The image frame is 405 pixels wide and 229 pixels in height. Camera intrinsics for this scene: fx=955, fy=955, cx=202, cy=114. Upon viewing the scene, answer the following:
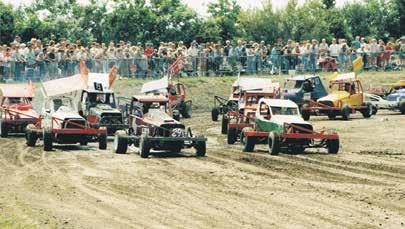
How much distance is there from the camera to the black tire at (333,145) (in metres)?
27.3

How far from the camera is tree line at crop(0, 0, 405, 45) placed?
62.2m

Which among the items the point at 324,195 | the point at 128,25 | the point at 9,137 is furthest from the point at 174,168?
the point at 128,25

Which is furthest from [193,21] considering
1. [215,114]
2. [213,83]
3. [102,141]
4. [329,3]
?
[102,141]

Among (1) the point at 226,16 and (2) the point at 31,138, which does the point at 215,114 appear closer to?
(2) the point at 31,138

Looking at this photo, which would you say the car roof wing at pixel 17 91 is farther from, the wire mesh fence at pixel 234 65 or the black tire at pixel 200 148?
the black tire at pixel 200 148

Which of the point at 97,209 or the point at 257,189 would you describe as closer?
the point at 97,209

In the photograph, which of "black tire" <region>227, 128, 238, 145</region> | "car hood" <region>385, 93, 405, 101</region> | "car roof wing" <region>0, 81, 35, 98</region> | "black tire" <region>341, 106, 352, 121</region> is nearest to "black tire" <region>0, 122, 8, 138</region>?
"car roof wing" <region>0, 81, 35, 98</region>

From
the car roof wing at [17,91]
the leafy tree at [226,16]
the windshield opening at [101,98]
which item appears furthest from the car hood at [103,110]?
the leafy tree at [226,16]

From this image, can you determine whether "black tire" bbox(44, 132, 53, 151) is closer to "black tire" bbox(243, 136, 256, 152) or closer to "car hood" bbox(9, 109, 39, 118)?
"car hood" bbox(9, 109, 39, 118)

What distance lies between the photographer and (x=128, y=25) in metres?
62.3

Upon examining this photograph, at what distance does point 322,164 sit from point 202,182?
4.82 meters

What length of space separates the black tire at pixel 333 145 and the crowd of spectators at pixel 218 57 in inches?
676

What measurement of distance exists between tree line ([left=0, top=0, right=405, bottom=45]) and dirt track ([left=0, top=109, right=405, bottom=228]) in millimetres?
32990

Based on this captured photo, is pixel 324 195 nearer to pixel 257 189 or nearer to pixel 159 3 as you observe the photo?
pixel 257 189
